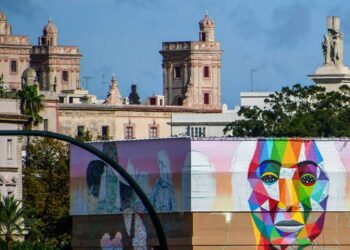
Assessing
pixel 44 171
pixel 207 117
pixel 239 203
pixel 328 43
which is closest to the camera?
pixel 239 203

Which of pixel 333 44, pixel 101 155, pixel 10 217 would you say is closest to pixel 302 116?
pixel 333 44

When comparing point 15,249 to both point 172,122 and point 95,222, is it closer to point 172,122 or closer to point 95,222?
point 95,222

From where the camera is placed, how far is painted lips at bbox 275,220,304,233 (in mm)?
118188

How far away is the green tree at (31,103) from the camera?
169125mm

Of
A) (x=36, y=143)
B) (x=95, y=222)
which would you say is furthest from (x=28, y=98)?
(x=95, y=222)

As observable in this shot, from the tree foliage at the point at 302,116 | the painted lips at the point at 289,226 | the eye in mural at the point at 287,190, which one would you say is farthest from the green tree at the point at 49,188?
the painted lips at the point at 289,226

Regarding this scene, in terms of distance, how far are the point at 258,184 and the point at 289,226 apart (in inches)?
99.4

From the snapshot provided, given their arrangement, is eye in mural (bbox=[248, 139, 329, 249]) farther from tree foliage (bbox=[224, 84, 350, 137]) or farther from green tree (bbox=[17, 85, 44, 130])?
green tree (bbox=[17, 85, 44, 130])

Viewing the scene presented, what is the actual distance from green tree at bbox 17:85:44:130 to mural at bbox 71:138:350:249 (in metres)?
48.0

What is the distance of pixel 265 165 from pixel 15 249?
1327cm

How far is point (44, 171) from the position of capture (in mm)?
148250

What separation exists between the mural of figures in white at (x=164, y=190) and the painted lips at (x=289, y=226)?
16.3ft

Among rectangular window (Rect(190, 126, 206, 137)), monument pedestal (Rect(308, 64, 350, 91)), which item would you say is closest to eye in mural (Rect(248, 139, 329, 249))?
monument pedestal (Rect(308, 64, 350, 91))

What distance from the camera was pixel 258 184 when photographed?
119312 mm
